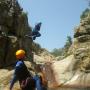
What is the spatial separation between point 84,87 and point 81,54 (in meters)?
5.52

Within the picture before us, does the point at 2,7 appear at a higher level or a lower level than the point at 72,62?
higher

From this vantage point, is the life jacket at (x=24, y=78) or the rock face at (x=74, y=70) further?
the rock face at (x=74, y=70)

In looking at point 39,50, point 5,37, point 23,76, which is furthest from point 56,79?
point 39,50

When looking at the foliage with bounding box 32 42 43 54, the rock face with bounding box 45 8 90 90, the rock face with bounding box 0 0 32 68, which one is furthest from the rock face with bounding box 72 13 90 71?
the foliage with bounding box 32 42 43 54

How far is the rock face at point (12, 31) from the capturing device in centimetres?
3106

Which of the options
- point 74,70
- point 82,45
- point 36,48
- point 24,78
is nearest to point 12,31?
point 74,70

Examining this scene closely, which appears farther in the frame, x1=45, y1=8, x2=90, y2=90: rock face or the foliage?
the foliage

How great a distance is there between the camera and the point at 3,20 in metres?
33.6

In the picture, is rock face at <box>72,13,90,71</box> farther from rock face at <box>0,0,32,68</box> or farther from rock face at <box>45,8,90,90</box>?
rock face at <box>0,0,32,68</box>

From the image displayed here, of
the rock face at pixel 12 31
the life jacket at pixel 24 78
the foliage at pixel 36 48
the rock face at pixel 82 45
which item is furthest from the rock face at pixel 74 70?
the foliage at pixel 36 48

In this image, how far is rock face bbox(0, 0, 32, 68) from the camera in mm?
31062

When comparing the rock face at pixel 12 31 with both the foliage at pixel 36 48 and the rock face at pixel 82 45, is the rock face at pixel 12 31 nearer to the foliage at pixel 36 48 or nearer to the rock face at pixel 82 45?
the rock face at pixel 82 45

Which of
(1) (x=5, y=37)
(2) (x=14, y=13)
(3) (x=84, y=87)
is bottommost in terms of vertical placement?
(3) (x=84, y=87)

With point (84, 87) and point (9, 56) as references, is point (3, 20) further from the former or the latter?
point (84, 87)
